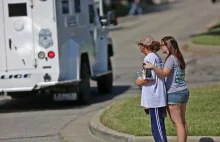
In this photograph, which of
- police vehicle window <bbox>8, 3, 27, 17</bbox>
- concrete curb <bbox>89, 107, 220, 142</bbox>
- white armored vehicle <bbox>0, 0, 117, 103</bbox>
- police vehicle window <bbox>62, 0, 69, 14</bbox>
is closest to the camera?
concrete curb <bbox>89, 107, 220, 142</bbox>

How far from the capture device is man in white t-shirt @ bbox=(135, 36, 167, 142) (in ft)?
26.8

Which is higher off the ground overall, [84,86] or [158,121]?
[158,121]

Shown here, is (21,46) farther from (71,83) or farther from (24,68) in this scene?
(71,83)

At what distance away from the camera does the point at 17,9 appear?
1341cm

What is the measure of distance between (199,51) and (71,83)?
12.9 m

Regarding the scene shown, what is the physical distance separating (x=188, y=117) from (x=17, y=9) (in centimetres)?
461

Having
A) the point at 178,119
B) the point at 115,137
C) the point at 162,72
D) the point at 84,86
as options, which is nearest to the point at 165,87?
the point at 162,72

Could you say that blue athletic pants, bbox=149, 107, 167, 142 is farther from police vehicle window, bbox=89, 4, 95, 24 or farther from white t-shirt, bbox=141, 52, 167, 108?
police vehicle window, bbox=89, 4, 95, 24

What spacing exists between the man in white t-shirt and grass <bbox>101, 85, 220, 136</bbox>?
1241 millimetres

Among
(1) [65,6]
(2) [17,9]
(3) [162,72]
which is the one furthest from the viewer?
(1) [65,6]

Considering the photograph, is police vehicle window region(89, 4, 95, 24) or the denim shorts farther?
police vehicle window region(89, 4, 95, 24)

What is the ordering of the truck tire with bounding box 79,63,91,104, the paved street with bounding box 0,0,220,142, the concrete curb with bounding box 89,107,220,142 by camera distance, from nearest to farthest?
the concrete curb with bounding box 89,107,220,142 → the paved street with bounding box 0,0,220,142 → the truck tire with bounding box 79,63,91,104

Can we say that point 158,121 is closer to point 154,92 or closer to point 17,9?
point 154,92

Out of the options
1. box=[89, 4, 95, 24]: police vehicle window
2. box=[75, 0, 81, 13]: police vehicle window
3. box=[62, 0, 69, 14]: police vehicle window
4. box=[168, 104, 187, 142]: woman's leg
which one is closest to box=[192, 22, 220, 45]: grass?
box=[89, 4, 95, 24]: police vehicle window
